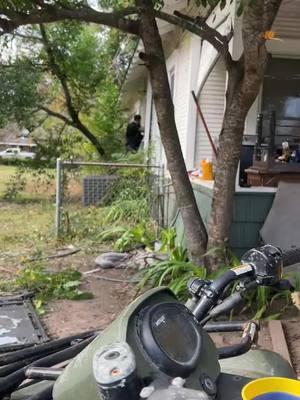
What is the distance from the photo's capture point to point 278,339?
436 centimetres

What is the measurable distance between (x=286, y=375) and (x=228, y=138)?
130 inches

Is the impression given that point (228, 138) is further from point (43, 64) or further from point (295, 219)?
point (43, 64)

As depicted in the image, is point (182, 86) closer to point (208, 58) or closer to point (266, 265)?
point (208, 58)

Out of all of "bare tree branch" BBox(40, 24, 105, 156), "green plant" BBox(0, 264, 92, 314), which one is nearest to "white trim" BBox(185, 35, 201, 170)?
"green plant" BBox(0, 264, 92, 314)

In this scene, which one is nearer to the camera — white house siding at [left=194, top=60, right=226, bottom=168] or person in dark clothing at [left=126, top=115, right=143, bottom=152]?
white house siding at [left=194, top=60, right=226, bottom=168]

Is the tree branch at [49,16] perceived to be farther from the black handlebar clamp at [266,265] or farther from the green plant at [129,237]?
the green plant at [129,237]

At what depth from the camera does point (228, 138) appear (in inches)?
186

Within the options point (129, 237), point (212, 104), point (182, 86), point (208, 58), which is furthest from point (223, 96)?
point (129, 237)

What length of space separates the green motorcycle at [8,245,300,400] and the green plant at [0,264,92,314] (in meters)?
4.10

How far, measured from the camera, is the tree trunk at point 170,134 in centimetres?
→ 496

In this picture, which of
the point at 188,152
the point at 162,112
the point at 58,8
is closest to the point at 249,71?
the point at 162,112

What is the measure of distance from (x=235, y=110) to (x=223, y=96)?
3.66m

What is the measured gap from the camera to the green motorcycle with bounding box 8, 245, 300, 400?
1.01 meters

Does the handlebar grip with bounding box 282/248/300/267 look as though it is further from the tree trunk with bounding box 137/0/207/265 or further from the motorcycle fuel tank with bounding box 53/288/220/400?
the tree trunk with bounding box 137/0/207/265
